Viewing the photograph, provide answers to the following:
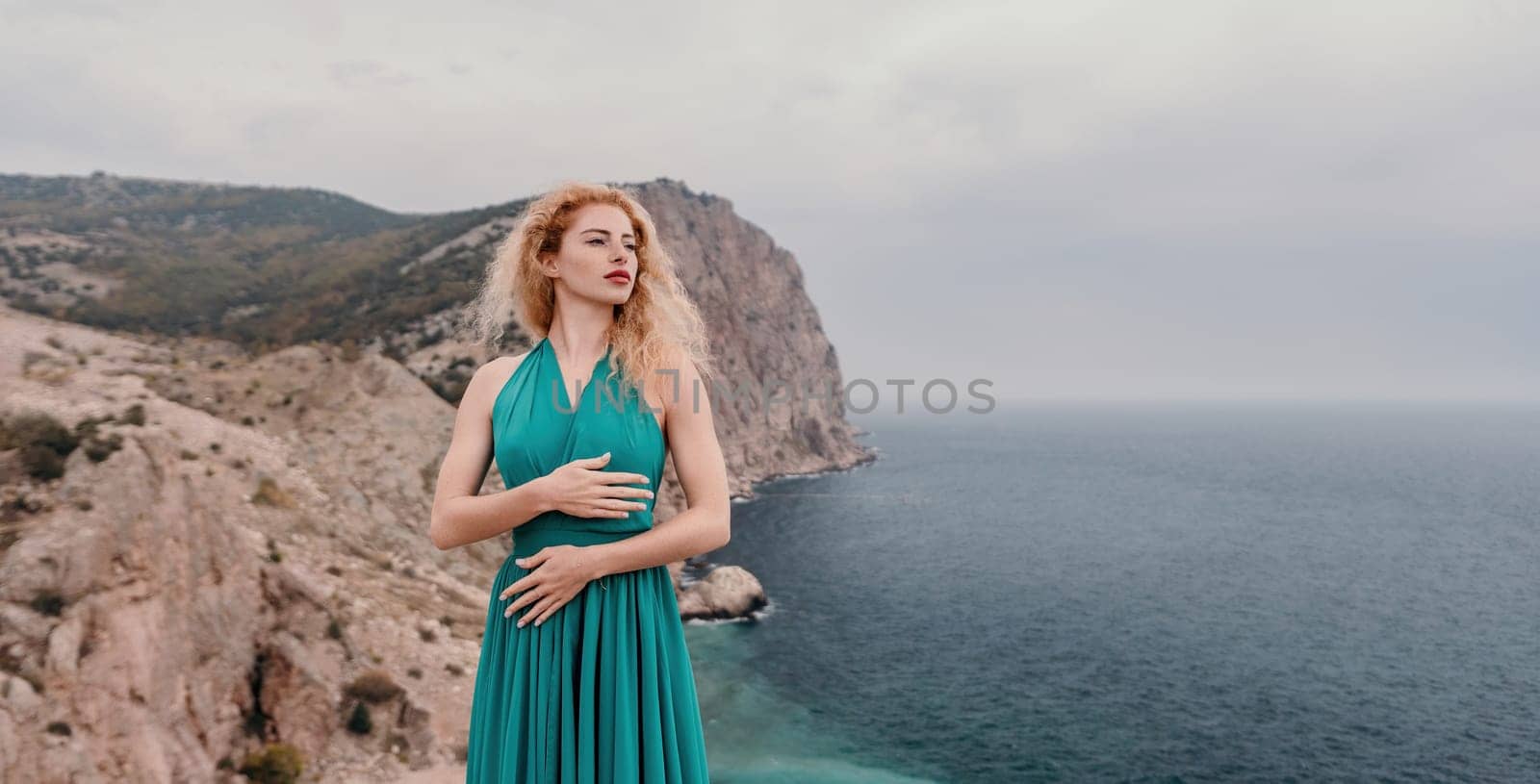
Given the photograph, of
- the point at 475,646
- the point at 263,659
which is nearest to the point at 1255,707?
the point at 475,646

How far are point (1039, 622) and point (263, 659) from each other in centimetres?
4272

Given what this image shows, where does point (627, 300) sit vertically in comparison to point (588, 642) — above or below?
above

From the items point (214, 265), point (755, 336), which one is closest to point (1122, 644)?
point (755, 336)

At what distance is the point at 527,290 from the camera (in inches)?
130

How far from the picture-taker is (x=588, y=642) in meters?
2.78

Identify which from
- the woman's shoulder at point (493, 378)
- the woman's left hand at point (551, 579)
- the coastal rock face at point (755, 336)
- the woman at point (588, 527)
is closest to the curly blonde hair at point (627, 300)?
the woman at point (588, 527)

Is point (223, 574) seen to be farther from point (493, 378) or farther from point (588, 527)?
point (588, 527)

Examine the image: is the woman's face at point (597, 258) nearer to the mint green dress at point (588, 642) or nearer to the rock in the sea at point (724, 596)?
the mint green dress at point (588, 642)

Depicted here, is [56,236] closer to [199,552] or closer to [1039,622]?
[199,552]

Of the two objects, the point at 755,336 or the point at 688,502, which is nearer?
the point at 688,502

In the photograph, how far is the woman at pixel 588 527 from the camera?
265 cm

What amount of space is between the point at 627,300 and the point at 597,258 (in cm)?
24

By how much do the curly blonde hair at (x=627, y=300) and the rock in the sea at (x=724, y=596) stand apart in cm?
4567

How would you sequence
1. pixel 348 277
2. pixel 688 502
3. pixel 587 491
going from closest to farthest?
pixel 587 491
pixel 688 502
pixel 348 277
